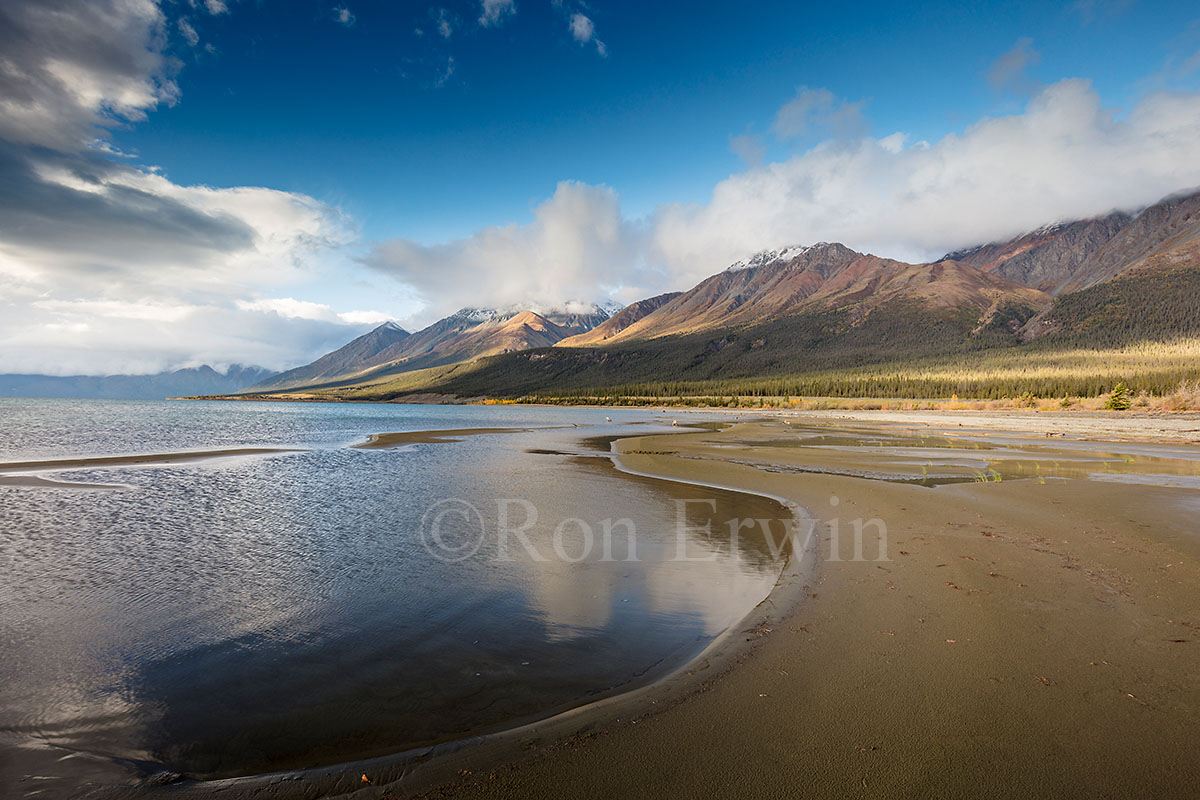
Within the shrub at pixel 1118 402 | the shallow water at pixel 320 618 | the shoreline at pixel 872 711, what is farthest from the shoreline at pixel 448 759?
the shrub at pixel 1118 402

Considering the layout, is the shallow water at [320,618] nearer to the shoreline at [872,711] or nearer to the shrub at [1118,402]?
the shoreline at [872,711]

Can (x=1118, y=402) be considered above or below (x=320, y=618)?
above

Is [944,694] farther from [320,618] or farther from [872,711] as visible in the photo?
[320,618]

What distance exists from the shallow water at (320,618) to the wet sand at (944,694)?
4.27 ft

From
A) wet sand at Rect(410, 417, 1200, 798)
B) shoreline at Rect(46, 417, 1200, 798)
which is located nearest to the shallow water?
shoreline at Rect(46, 417, 1200, 798)

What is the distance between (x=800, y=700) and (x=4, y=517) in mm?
22245

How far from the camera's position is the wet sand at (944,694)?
451 cm

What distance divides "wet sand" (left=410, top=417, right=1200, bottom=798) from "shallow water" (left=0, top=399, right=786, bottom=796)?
1.30 meters

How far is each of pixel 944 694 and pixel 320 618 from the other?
9051 mm

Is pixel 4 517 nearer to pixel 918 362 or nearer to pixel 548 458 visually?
pixel 548 458

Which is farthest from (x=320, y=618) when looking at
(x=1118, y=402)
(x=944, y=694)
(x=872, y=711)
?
(x=1118, y=402)

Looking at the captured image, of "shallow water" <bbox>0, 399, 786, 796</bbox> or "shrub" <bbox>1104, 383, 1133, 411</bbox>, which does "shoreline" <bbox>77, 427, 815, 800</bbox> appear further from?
"shrub" <bbox>1104, 383, 1133, 411</bbox>

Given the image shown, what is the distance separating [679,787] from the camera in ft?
14.5

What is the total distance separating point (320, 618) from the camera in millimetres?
9156
